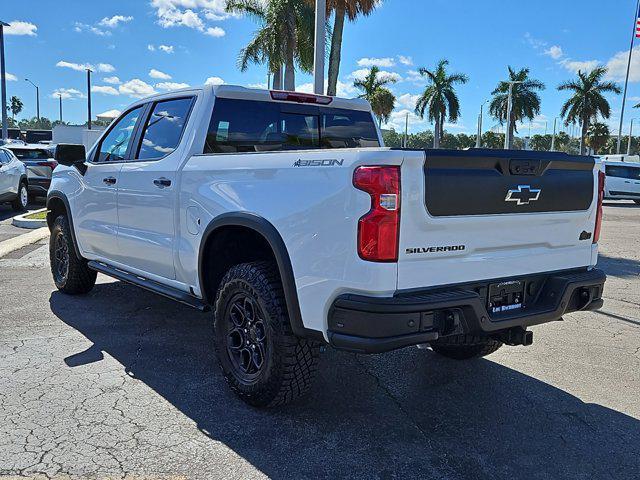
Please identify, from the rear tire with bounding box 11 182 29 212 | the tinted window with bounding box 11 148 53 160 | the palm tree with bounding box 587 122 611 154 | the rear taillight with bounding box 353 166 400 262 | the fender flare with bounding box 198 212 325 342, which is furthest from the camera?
the palm tree with bounding box 587 122 611 154

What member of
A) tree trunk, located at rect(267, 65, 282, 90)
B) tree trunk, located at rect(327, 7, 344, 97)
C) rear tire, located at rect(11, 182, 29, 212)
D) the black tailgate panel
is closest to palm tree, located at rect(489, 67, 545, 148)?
tree trunk, located at rect(267, 65, 282, 90)

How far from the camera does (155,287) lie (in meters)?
4.55

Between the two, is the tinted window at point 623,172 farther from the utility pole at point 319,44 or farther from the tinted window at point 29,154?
the tinted window at point 29,154

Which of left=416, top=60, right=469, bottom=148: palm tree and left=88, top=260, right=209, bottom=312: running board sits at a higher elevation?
left=416, top=60, right=469, bottom=148: palm tree

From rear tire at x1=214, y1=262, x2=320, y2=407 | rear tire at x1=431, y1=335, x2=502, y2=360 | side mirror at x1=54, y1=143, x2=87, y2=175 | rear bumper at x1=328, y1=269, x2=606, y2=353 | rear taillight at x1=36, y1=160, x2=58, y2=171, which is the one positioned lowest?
rear tire at x1=431, y1=335, x2=502, y2=360

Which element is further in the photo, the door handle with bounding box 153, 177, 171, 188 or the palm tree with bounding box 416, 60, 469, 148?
the palm tree with bounding box 416, 60, 469, 148

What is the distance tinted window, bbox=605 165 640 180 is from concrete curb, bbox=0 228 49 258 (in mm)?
21996

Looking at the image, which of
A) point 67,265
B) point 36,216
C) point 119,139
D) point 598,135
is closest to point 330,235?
point 119,139

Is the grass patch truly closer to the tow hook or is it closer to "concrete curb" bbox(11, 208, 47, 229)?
"concrete curb" bbox(11, 208, 47, 229)

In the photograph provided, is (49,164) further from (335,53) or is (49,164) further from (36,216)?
(335,53)

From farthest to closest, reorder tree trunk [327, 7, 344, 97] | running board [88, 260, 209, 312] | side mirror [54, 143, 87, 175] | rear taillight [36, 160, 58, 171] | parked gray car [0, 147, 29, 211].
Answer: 1. tree trunk [327, 7, 344, 97]
2. rear taillight [36, 160, 58, 171]
3. parked gray car [0, 147, 29, 211]
4. side mirror [54, 143, 87, 175]
5. running board [88, 260, 209, 312]

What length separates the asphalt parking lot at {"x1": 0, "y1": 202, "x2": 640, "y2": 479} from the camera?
3012 millimetres

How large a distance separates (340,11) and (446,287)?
1532cm

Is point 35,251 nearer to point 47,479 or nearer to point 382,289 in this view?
point 47,479
